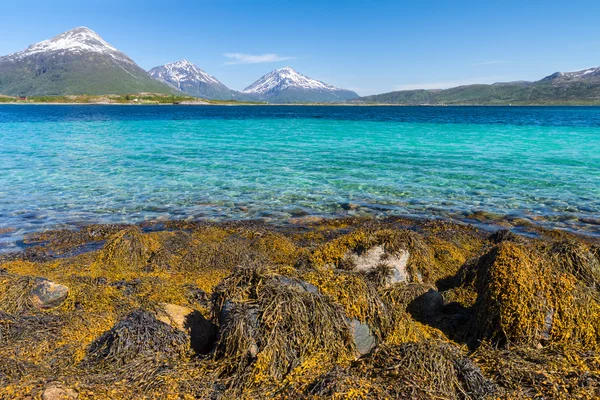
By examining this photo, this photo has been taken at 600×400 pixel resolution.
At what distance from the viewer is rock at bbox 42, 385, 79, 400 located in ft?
11.8

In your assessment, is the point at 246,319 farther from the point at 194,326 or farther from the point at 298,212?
the point at 298,212

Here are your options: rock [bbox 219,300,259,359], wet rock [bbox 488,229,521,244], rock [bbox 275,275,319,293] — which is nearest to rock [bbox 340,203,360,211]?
wet rock [bbox 488,229,521,244]

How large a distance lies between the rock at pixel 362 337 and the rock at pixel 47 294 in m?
4.79

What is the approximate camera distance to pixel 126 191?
16.5m

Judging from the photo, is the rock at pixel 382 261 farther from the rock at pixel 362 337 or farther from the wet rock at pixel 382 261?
the rock at pixel 362 337

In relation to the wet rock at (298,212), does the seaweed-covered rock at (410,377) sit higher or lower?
higher

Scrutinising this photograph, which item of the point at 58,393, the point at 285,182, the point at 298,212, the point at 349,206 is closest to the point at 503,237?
the point at 349,206

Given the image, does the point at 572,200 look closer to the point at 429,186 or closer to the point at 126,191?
the point at 429,186

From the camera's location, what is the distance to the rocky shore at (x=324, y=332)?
4.07 metres

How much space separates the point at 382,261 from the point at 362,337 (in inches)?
101

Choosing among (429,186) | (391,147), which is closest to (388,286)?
(429,186)

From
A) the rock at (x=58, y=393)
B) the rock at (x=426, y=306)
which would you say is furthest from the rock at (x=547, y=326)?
the rock at (x=58, y=393)

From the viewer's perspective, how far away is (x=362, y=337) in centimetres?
485

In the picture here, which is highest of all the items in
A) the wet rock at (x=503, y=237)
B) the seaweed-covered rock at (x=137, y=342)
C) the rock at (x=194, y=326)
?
the seaweed-covered rock at (x=137, y=342)
